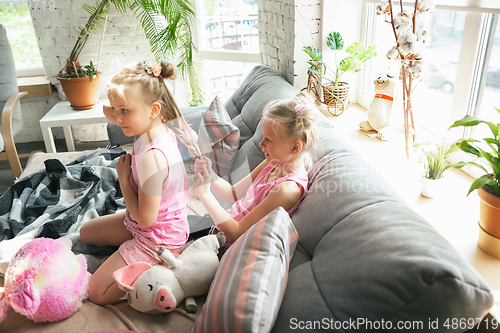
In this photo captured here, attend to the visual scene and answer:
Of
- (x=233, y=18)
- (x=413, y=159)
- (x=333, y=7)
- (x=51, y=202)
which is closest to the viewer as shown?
(x=413, y=159)

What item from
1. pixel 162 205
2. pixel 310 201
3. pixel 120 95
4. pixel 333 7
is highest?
pixel 333 7

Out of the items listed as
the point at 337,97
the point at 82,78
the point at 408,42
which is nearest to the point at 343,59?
the point at 337,97

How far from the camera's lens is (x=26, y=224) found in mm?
1583

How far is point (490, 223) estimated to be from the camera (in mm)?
921

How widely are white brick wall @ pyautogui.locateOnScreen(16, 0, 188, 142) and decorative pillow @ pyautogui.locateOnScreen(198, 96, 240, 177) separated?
1914 mm

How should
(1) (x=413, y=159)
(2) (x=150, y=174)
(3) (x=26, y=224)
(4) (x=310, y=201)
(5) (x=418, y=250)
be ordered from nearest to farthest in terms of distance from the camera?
(5) (x=418, y=250) → (4) (x=310, y=201) → (2) (x=150, y=174) → (1) (x=413, y=159) → (3) (x=26, y=224)

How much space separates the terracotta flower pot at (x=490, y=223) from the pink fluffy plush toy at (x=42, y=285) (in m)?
1.20

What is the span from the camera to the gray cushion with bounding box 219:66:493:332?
61cm

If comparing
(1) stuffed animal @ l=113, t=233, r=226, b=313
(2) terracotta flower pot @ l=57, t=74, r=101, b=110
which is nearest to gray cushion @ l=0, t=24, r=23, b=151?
(2) terracotta flower pot @ l=57, t=74, r=101, b=110

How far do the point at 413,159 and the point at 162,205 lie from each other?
0.97 m

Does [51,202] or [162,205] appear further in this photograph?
[51,202]

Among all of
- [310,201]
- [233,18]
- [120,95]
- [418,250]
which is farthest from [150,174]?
[233,18]

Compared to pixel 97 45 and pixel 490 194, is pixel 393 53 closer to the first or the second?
pixel 490 194

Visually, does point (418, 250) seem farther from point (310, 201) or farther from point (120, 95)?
point (120, 95)
